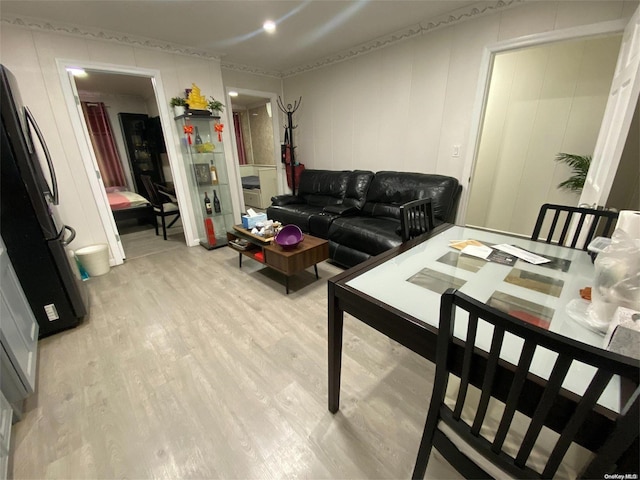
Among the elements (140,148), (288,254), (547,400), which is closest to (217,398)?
(288,254)

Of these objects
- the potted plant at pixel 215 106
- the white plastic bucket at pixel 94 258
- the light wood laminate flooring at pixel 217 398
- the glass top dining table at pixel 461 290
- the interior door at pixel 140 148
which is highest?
the potted plant at pixel 215 106

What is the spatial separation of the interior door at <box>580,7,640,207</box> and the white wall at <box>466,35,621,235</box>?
4.01 ft

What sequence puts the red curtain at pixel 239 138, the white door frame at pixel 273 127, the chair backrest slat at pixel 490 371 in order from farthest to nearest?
the red curtain at pixel 239 138
the white door frame at pixel 273 127
the chair backrest slat at pixel 490 371

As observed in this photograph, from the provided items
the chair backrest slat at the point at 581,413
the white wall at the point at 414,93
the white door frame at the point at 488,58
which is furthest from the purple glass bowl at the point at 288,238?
the chair backrest slat at the point at 581,413

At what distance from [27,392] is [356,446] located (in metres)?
1.71

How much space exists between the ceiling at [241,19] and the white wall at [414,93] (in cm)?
25

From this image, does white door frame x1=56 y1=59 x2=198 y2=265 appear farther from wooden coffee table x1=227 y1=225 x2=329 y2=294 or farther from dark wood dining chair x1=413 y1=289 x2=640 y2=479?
dark wood dining chair x1=413 y1=289 x2=640 y2=479

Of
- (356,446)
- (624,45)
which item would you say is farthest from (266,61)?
(356,446)

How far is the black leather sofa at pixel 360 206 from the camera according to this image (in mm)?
2672

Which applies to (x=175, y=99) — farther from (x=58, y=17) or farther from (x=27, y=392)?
(x=27, y=392)

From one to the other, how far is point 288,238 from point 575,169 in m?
→ 3.47

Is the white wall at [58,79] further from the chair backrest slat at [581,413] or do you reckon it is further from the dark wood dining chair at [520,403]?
the chair backrest slat at [581,413]

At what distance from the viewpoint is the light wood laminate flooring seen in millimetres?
1158

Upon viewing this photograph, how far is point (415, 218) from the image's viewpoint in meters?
1.76
